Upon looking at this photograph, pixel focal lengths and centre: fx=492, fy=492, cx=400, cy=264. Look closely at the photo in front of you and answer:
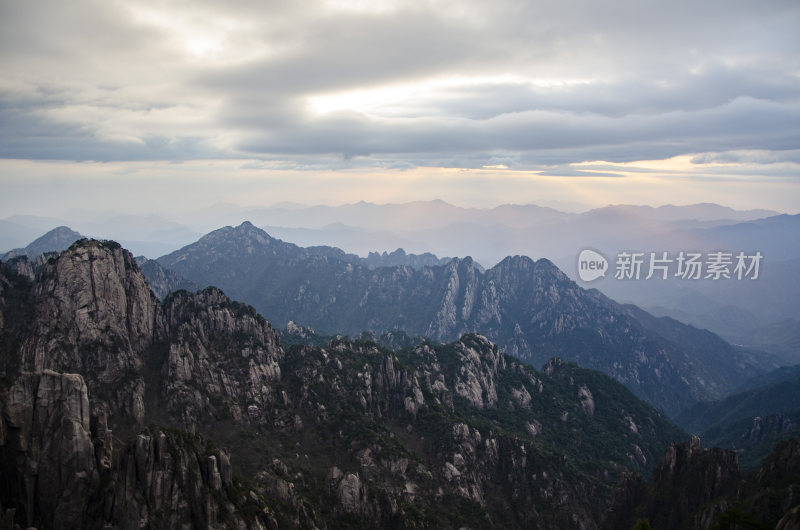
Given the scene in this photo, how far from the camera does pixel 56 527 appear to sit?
6619 centimetres

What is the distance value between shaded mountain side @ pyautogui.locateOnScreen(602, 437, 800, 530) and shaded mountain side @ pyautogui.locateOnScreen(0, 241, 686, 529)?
26.7 meters

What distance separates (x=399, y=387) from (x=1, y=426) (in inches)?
4398

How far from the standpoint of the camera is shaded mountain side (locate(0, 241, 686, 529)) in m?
69.9

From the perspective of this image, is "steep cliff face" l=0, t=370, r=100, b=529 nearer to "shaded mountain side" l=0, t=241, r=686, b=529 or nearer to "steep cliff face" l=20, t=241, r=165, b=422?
"shaded mountain side" l=0, t=241, r=686, b=529

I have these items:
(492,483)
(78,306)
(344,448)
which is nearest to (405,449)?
(344,448)

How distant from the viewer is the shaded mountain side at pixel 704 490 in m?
80.7

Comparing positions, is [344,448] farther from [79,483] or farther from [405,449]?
[79,483]

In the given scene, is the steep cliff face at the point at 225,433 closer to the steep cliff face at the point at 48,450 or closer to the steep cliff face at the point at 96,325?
the steep cliff face at the point at 48,450

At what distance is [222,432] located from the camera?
392 ft

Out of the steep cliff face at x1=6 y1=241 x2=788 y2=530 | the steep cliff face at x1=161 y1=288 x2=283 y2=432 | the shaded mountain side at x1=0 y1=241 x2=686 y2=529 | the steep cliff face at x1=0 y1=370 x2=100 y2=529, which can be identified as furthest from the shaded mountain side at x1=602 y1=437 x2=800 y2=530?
the steep cliff face at x1=0 y1=370 x2=100 y2=529

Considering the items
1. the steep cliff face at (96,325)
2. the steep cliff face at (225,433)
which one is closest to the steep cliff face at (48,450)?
the steep cliff face at (225,433)

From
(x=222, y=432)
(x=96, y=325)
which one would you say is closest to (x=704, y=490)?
(x=222, y=432)

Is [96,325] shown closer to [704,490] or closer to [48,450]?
[48,450]

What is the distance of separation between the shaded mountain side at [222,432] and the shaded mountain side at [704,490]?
2671cm
